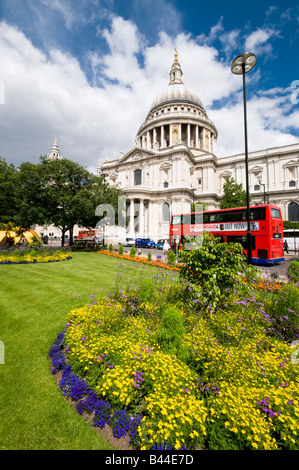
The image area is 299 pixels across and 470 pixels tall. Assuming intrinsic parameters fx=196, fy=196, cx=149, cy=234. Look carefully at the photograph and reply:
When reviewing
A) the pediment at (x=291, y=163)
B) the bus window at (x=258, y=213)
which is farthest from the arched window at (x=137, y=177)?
the bus window at (x=258, y=213)

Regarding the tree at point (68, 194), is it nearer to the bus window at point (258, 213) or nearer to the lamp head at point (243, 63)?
the bus window at point (258, 213)

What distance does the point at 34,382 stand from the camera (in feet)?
11.3

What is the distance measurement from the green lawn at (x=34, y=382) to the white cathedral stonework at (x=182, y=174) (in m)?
36.9

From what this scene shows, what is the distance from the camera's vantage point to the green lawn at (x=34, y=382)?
8.33ft

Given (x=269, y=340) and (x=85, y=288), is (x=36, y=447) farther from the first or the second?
(x=85, y=288)

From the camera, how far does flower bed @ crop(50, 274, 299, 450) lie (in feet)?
7.68

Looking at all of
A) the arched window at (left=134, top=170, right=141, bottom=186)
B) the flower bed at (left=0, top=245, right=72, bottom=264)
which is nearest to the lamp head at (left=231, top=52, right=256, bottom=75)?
the flower bed at (left=0, top=245, right=72, bottom=264)

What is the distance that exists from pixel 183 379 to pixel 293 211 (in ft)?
167

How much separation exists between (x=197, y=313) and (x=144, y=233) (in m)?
40.4

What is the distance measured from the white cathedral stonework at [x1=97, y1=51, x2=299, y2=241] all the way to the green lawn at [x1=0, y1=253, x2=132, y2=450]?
36.9 meters

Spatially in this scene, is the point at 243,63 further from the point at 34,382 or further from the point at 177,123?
the point at 177,123

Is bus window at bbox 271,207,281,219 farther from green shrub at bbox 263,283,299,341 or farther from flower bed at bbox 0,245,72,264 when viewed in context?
flower bed at bbox 0,245,72,264

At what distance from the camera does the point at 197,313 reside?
207 inches
